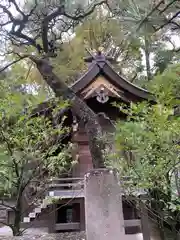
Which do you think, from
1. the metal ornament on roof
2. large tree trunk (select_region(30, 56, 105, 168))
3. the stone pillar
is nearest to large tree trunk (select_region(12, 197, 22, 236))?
large tree trunk (select_region(30, 56, 105, 168))

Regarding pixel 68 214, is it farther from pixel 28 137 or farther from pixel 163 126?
pixel 163 126

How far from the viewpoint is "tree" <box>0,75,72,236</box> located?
426 cm

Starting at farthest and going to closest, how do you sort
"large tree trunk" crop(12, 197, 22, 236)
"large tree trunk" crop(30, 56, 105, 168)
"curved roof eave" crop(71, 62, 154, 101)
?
"curved roof eave" crop(71, 62, 154, 101) < "large tree trunk" crop(12, 197, 22, 236) < "large tree trunk" crop(30, 56, 105, 168)

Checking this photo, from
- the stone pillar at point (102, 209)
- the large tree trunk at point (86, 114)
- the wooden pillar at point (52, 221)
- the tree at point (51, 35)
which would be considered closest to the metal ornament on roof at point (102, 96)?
the tree at point (51, 35)

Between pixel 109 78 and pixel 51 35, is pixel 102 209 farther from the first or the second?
pixel 109 78

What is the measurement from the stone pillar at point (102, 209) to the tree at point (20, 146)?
1405 mm

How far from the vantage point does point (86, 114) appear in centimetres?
361

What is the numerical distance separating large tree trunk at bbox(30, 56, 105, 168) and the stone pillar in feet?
1.43

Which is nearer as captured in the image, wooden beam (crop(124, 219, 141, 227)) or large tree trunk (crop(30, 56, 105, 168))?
large tree trunk (crop(30, 56, 105, 168))

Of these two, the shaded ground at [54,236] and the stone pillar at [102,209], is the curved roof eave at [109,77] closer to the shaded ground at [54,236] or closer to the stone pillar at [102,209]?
the shaded ground at [54,236]

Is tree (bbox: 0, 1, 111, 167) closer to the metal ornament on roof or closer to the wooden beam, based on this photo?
the metal ornament on roof

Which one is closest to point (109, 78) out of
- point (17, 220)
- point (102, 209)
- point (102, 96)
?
point (102, 96)

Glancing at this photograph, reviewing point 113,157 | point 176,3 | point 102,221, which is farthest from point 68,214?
point 176,3

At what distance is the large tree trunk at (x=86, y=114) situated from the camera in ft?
11.3
